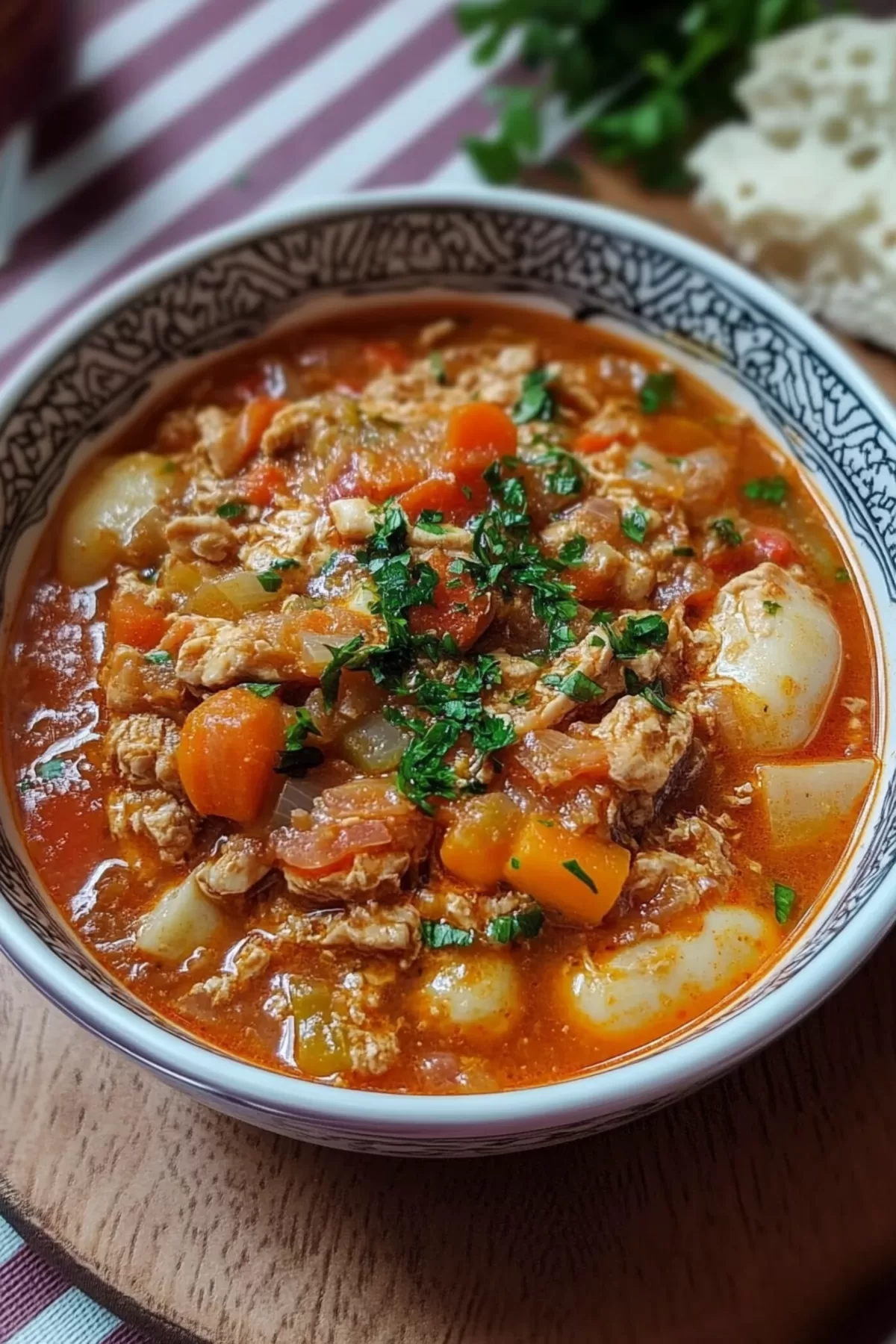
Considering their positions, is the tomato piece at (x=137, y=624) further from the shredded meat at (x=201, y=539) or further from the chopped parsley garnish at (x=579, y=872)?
the chopped parsley garnish at (x=579, y=872)

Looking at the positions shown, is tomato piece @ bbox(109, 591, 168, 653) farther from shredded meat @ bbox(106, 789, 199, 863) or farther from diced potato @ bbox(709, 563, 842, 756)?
diced potato @ bbox(709, 563, 842, 756)

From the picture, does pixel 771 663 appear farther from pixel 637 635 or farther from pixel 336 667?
pixel 336 667

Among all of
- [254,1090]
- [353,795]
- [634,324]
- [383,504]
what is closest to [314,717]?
[353,795]

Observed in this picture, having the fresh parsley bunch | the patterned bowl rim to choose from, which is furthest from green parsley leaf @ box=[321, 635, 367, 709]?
the fresh parsley bunch

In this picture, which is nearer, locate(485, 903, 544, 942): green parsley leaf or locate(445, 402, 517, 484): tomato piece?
locate(485, 903, 544, 942): green parsley leaf

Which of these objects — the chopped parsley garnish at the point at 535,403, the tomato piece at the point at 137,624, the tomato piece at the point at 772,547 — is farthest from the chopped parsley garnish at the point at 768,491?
the tomato piece at the point at 137,624

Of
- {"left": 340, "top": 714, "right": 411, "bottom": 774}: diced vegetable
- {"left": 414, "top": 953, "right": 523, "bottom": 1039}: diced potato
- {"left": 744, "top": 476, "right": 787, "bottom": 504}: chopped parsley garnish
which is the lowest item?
{"left": 414, "top": 953, "right": 523, "bottom": 1039}: diced potato
